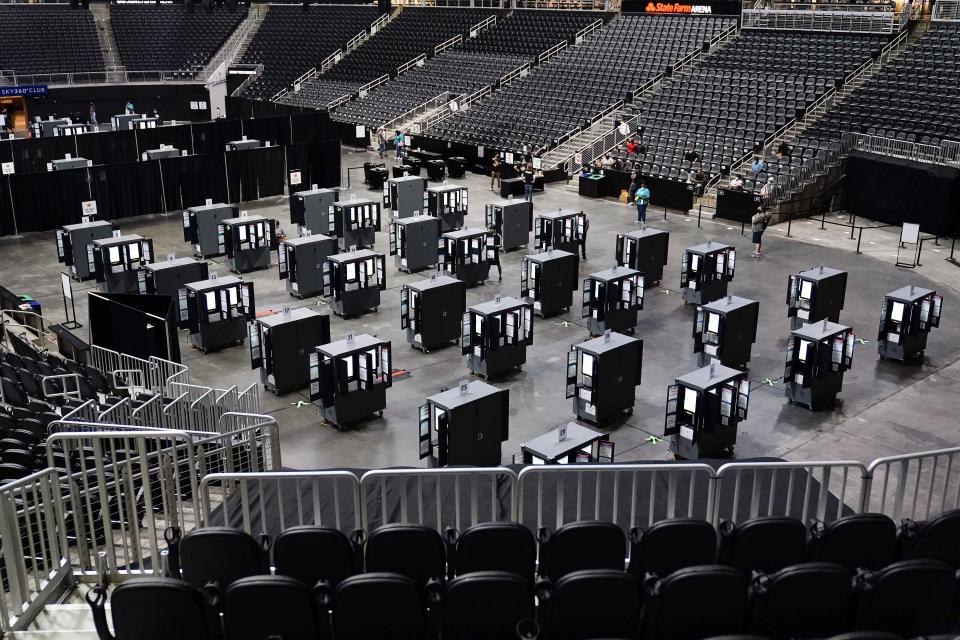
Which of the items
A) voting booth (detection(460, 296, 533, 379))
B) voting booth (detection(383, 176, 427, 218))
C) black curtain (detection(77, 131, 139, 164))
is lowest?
voting booth (detection(460, 296, 533, 379))

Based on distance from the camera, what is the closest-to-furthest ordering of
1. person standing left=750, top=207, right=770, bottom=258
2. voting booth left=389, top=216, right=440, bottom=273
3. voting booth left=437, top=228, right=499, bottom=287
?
voting booth left=437, top=228, right=499, bottom=287
voting booth left=389, top=216, right=440, bottom=273
person standing left=750, top=207, right=770, bottom=258

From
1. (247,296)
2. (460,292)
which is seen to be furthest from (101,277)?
(460,292)

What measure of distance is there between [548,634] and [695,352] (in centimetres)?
1272

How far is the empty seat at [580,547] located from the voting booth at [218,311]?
13.6 metres

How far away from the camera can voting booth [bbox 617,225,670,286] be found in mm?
22859

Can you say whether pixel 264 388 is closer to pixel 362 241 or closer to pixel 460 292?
pixel 460 292

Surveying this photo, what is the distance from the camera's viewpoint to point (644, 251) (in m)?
23.0

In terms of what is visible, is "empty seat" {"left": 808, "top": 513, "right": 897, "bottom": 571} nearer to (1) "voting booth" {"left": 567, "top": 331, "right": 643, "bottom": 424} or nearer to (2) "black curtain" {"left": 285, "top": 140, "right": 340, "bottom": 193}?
(1) "voting booth" {"left": 567, "top": 331, "right": 643, "bottom": 424}

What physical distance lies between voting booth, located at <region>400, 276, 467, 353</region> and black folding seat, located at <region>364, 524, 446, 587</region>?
12.2 metres

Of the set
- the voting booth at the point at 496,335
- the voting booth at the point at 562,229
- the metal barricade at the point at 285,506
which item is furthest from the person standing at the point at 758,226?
the metal barricade at the point at 285,506

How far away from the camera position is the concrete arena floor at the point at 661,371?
15516 mm

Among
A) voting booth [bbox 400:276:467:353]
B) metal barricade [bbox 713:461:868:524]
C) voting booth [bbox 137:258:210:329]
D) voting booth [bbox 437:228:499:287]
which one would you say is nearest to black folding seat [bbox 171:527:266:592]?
metal barricade [bbox 713:461:868:524]

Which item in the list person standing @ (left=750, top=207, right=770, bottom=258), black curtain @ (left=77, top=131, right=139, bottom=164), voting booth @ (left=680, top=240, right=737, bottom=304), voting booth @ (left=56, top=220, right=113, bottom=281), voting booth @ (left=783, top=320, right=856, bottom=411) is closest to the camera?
voting booth @ (left=783, top=320, right=856, bottom=411)

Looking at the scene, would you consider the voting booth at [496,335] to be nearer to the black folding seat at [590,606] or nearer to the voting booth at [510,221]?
the voting booth at [510,221]
